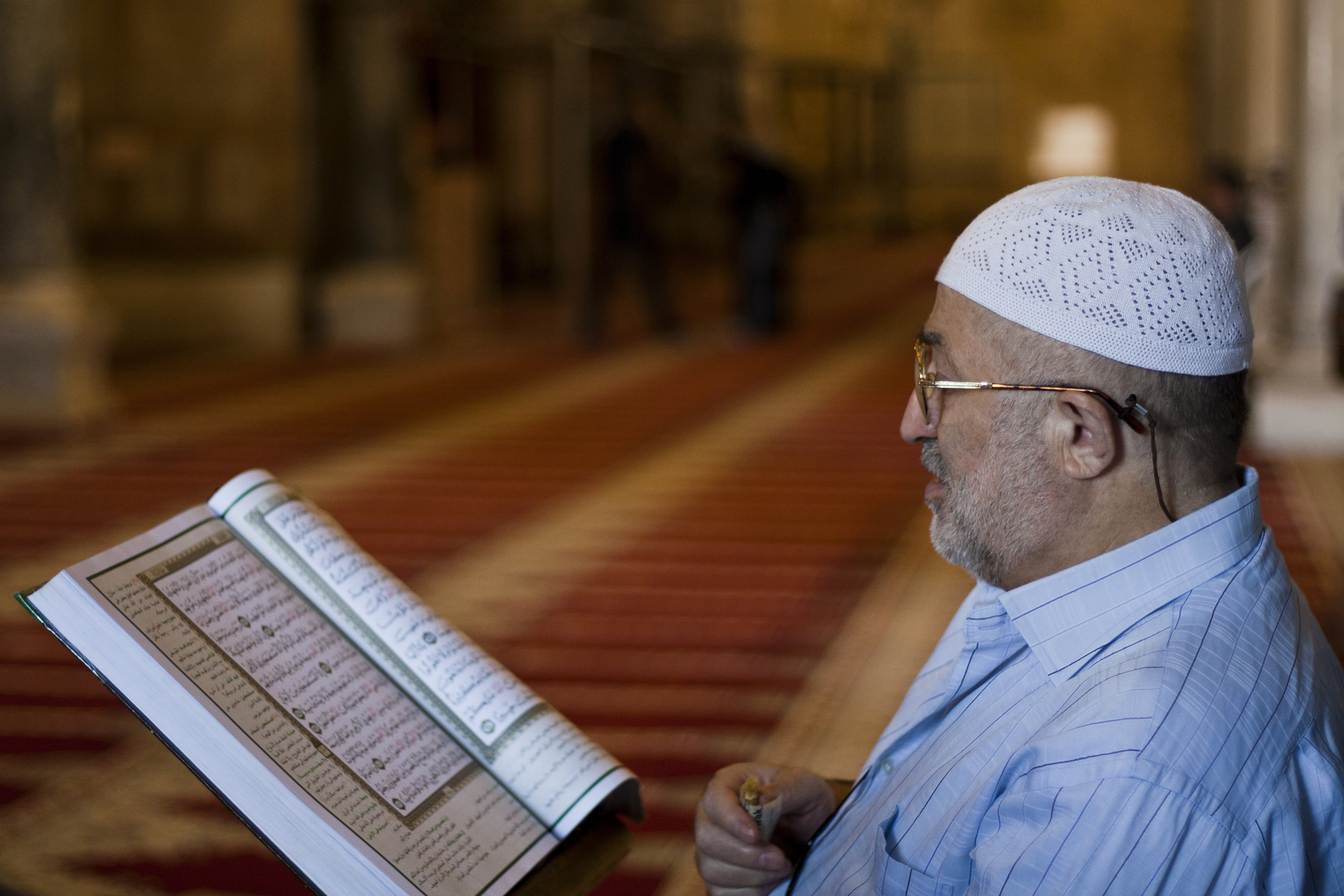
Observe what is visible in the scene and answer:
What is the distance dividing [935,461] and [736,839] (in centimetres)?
38

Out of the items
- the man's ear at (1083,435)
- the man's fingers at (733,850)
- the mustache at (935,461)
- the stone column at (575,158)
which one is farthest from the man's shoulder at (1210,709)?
the stone column at (575,158)

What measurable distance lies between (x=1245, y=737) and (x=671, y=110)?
1683 centimetres

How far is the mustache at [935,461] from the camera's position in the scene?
1.34m

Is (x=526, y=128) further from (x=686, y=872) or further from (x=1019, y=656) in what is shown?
(x=1019, y=656)

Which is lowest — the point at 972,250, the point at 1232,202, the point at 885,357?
the point at 885,357

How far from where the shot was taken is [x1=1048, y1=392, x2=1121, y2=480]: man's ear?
1188mm

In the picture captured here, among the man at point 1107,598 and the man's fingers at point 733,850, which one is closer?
the man at point 1107,598

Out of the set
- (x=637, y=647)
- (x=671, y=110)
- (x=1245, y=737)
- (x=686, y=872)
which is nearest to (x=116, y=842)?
(x=686, y=872)

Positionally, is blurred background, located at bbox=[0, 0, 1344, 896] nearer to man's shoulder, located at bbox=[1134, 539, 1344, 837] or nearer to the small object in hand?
the small object in hand

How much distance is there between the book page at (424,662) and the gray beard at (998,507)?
0.38 m

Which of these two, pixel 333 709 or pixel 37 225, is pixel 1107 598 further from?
pixel 37 225

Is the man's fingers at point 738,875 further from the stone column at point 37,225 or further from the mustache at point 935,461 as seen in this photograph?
the stone column at point 37,225

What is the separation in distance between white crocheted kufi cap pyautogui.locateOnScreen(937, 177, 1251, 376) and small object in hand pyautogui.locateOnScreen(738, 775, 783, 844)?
0.49 meters

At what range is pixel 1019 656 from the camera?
131cm
